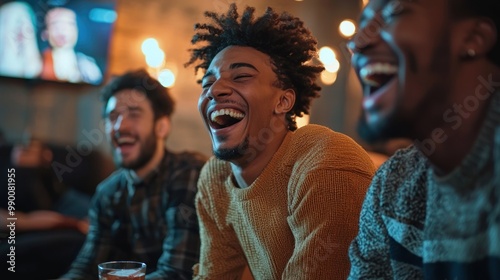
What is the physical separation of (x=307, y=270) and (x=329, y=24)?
4107mm

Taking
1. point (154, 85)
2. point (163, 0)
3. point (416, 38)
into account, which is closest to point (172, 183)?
point (154, 85)

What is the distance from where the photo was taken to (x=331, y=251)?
1.48 metres

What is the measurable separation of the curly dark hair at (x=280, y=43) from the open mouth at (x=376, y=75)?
2.41 ft

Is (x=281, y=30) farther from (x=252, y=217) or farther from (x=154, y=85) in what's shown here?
(x=154, y=85)

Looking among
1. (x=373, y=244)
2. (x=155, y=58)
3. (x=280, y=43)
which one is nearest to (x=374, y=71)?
(x=373, y=244)

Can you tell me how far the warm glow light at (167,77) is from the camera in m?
4.71

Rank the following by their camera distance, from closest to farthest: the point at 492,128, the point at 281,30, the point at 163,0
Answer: the point at 492,128 < the point at 281,30 < the point at 163,0

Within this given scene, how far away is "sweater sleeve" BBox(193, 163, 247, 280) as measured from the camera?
190cm

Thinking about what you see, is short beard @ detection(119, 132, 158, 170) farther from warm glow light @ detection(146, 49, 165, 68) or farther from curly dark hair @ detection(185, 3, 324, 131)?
warm glow light @ detection(146, 49, 165, 68)

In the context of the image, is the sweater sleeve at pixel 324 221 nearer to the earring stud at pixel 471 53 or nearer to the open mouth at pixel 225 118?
the open mouth at pixel 225 118

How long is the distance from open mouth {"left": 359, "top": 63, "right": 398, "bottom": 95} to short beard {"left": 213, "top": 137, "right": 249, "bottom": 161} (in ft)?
2.21

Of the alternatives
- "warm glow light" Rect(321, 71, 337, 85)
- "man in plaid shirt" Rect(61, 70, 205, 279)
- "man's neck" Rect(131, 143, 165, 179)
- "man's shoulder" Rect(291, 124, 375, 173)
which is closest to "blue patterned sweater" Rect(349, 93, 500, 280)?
"man's shoulder" Rect(291, 124, 375, 173)

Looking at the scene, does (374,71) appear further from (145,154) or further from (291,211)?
(145,154)

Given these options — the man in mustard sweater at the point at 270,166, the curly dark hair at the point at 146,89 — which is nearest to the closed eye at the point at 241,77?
the man in mustard sweater at the point at 270,166
